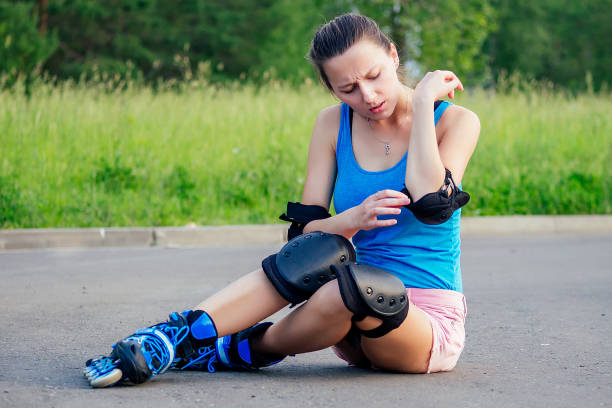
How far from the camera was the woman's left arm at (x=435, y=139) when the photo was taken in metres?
2.95

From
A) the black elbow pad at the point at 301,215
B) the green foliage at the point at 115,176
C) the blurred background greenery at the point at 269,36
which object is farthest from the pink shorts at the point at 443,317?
the blurred background greenery at the point at 269,36

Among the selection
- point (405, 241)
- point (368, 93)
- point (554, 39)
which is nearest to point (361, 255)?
point (405, 241)

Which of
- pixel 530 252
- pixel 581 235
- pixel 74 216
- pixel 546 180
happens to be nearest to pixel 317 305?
pixel 530 252

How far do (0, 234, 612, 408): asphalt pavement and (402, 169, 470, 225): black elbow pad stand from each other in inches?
22.4

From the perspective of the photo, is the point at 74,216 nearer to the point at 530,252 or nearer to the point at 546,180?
the point at 530,252

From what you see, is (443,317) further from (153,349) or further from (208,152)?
(208,152)

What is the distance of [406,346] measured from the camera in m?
2.97

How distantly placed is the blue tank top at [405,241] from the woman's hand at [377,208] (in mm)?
129

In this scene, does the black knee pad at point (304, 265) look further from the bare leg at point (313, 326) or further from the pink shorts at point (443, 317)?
the pink shorts at point (443, 317)

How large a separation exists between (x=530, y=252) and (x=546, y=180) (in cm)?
265

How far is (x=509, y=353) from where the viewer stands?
370 centimetres

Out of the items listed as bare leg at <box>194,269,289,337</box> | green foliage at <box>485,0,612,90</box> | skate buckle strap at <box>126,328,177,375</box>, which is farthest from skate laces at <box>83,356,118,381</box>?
green foliage at <box>485,0,612,90</box>

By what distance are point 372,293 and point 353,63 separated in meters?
0.81

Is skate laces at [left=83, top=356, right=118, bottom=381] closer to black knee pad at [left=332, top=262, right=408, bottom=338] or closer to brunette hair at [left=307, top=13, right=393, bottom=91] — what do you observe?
black knee pad at [left=332, top=262, right=408, bottom=338]
